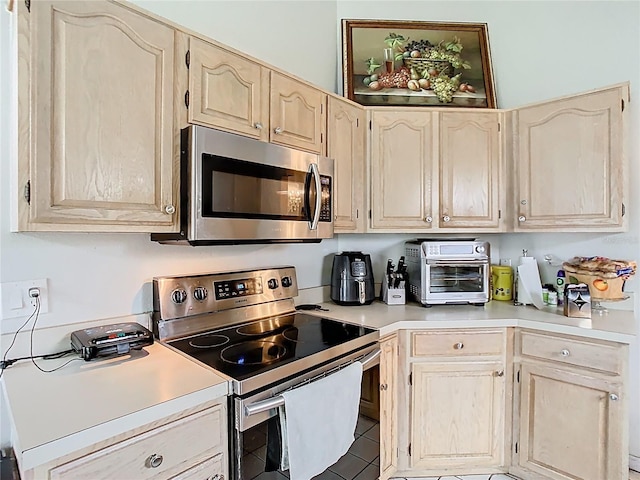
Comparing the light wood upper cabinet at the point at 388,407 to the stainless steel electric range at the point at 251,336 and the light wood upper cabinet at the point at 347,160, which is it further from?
the light wood upper cabinet at the point at 347,160

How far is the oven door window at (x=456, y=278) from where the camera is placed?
206 centimetres

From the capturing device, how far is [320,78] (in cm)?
240

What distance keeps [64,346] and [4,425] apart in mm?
279

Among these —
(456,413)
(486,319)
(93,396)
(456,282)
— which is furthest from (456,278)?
(93,396)

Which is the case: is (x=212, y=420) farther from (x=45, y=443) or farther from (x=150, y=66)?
(x=150, y=66)

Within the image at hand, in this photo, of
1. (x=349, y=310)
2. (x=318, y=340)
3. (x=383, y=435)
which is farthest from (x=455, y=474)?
(x=318, y=340)

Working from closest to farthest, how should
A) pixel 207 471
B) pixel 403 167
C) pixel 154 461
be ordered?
1. pixel 154 461
2. pixel 207 471
3. pixel 403 167

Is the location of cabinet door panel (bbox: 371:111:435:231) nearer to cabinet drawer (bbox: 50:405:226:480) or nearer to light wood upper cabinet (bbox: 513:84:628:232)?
light wood upper cabinet (bbox: 513:84:628:232)

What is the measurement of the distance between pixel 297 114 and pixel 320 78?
0.85 meters

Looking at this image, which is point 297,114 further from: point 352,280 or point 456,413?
point 456,413

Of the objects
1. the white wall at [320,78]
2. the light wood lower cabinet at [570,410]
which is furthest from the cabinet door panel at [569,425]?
the white wall at [320,78]

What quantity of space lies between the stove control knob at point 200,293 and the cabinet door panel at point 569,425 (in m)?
1.61

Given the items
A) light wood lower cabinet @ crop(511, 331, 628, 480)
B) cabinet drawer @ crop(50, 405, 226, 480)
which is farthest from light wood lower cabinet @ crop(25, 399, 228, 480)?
light wood lower cabinet @ crop(511, 331, 628, 480)

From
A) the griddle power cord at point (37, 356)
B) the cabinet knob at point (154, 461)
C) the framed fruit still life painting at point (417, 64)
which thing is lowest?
the cabinet knob at point (154, 461)
